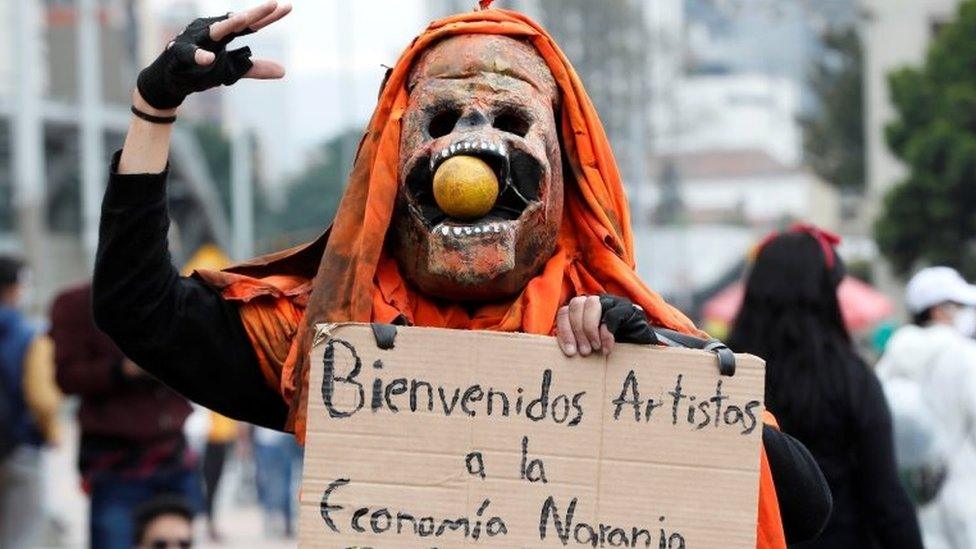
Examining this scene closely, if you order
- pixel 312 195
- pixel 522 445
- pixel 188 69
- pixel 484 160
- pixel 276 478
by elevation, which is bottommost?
pixel 312 195

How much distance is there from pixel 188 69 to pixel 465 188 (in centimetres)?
46

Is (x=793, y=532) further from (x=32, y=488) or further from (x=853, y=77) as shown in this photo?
(x=853, y=77)

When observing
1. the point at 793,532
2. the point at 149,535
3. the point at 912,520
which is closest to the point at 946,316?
the point at 912,520

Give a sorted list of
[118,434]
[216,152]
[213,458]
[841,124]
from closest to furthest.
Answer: [118,434]
[213,458]
[841,124]
[216,152]

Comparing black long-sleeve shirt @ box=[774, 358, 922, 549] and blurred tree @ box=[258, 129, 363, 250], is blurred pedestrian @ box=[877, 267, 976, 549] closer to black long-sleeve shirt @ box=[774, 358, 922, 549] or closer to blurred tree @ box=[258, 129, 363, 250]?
black long-sleeve shirt @ box=[774, 358, 922, 549]

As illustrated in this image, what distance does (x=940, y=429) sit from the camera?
19.7 feet

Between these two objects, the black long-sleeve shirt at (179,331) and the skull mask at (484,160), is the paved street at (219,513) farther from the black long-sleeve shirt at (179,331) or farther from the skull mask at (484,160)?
the skull mask at (484,160)

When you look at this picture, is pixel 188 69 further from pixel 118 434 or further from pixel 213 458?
pixel 213 458

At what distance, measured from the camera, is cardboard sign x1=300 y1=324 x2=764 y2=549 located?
9.63ft

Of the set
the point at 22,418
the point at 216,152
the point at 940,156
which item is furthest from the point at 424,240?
the point at 216,152

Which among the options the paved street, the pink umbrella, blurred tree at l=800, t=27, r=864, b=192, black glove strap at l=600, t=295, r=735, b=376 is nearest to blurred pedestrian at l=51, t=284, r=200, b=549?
the paved street

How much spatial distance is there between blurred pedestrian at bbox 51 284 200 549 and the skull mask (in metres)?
4.27

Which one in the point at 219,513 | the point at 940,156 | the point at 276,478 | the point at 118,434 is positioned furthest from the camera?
the point at 940,156

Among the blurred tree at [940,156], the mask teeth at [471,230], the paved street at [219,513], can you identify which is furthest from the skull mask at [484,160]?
the blurred tree at [940,156]
